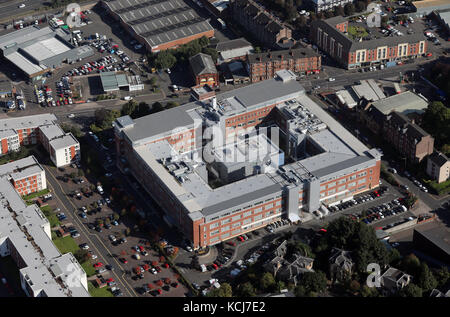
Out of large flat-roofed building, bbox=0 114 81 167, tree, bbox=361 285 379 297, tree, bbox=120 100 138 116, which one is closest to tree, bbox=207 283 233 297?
tree, bbox=361 285 379 297

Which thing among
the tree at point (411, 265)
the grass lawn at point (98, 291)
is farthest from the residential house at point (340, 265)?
the grass lawn at point (98, 291)

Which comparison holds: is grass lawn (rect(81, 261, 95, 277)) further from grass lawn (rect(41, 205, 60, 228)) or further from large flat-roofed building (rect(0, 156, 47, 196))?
large flat-roofed building (rect(0, 156, 47, 196))

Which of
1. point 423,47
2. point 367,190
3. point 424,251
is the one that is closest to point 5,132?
point 367,190

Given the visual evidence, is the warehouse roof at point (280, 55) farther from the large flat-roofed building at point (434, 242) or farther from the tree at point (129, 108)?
the large flat-roofed building at point (434, 242)

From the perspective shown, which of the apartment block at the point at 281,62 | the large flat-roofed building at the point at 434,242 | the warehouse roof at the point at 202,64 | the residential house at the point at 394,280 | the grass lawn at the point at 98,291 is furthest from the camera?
the apartment block at the point at 281,62

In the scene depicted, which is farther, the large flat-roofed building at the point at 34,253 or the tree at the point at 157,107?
the tree at the point at 157,107

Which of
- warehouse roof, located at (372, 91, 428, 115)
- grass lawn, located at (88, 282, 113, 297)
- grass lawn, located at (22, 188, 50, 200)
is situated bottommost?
grass lawn, located at (88, 282, 113, 297)

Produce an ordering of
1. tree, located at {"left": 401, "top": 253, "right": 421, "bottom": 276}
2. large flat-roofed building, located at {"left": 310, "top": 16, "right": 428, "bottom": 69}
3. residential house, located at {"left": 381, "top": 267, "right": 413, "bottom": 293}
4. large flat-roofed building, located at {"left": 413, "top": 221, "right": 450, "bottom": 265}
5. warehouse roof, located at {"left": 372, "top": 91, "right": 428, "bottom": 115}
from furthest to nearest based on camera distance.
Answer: large flat-roofed building, located at {"left": 310, "top": 16, "right": 428, "bottom": 69} < warehouse roof, located at {"left": 372, "top": 91, "right": 428, "bottom": 115} < large flat-roofed building, located at {"left": 413, "top": 221, "right": 450, "bottom": 265} < tree, located at {"left": 401, "top": 253, "right": 421, "bottom": 276} < residential house, located at {"left": 381, "top": 267, "right": 413, "bottom": 293}
